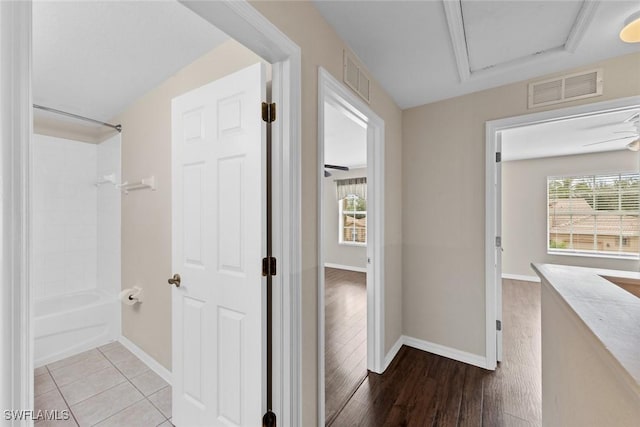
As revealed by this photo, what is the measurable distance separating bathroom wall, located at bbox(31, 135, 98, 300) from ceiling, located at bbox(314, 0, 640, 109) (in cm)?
328

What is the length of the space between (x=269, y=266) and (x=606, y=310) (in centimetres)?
118

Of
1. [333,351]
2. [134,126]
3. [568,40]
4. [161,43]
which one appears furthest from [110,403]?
[568,40]

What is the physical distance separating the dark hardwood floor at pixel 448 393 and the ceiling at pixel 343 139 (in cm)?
217

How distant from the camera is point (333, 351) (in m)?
2.61

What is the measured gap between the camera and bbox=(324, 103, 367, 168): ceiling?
300 cm

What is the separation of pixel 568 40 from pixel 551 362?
1.95m

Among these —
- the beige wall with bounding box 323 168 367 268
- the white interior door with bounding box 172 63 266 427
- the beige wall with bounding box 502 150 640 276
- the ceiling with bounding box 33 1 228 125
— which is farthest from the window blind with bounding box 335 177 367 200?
the white interior door with bounding box 172 63 266 427

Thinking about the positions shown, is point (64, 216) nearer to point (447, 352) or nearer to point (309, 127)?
point (309, 127)

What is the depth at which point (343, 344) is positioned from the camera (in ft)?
9.04

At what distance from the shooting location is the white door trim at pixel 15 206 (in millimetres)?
507

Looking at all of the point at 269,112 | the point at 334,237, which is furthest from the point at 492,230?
the point at 334,237

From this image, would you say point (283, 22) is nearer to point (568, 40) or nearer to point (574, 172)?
point (568, 40)

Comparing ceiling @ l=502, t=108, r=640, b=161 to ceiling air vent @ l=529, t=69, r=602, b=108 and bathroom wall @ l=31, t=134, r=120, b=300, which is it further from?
bathroom wall @ l=31, t=134, r=120, b=300

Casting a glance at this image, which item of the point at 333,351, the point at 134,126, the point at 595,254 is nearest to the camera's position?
the point at 134,126
